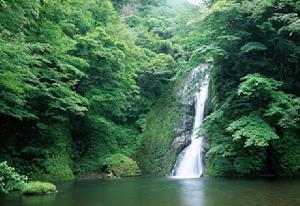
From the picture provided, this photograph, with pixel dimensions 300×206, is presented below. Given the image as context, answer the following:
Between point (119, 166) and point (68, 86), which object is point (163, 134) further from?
point (68, 86)

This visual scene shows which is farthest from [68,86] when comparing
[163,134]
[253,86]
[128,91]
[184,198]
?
[184,198]

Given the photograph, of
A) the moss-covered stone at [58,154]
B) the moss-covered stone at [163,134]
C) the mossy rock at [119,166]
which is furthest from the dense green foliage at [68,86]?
the moss-covered stone at [163,134]

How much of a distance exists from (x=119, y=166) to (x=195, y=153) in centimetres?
406

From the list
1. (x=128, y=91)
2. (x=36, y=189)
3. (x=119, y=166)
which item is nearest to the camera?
(x=36, y=189)

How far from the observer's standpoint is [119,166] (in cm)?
1933

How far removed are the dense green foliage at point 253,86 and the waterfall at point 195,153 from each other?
2.84ft

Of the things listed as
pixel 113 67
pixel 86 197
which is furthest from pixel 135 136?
pixel 86 197

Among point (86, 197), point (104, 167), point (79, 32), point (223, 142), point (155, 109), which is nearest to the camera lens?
point (86, 197)

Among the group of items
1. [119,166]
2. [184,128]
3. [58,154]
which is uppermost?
[184,128]

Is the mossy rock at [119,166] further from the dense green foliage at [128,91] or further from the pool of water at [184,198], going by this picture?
the pool of water at [184,198]

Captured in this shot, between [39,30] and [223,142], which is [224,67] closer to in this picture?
[223,142]

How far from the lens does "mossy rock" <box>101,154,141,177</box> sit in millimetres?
19066

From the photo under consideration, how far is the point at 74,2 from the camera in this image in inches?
818

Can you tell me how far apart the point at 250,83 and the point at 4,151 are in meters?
10.8
